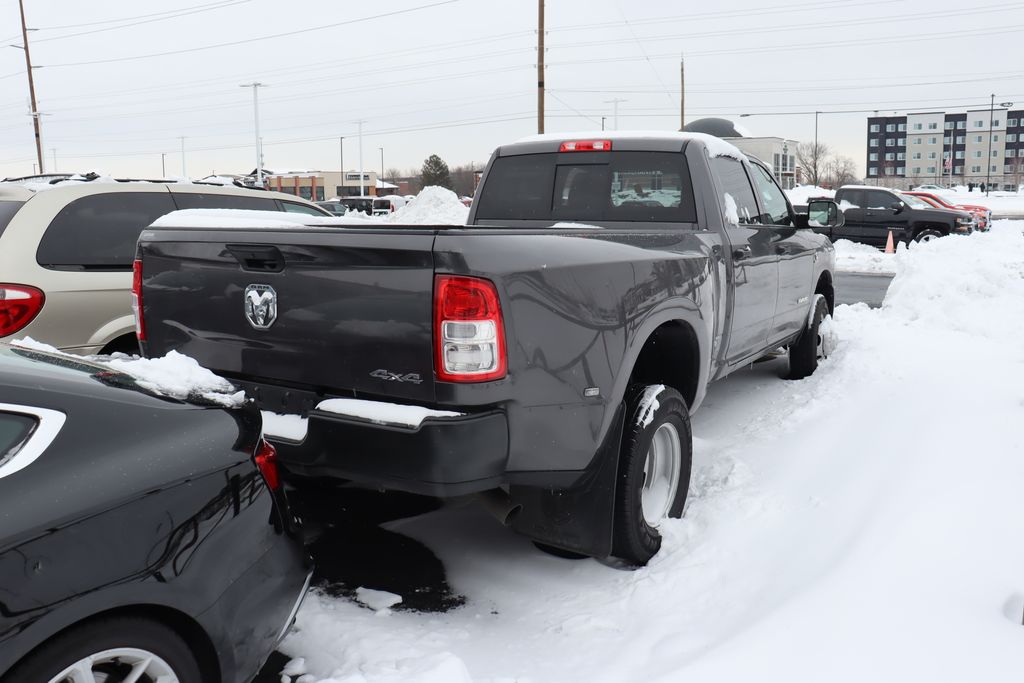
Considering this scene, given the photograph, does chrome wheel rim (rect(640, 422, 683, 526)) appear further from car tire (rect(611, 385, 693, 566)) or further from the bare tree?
the bare tree

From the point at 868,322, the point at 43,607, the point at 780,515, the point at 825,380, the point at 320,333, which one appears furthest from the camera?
the point at 868,322

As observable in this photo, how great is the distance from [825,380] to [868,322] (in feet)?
7.65

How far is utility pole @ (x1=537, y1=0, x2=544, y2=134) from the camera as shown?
78.0 feet

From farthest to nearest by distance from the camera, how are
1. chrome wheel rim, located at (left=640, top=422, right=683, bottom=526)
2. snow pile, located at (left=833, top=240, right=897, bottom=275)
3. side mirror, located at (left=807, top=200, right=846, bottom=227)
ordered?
snow pile, located at (left=833, top=240, right=897, bottom=275) → side mirror, located at (left=807, top=200, right=846, bottom=227) → chrome wheel rim, located at (left=640, top=422, right=683, bottom=526)

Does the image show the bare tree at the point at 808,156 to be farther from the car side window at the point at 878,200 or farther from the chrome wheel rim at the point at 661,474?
the chrome wheel rim at the point at 661,474

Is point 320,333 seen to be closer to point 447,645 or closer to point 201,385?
point 201,385

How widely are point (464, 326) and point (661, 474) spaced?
1678mm

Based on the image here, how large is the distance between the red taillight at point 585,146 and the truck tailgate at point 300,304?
8.11 ft

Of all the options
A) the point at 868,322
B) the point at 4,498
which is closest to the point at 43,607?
the point at 4,498

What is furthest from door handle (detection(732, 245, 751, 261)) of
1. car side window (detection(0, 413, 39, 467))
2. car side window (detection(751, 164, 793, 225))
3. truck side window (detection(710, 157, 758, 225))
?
car side window (detection(0, 413, 39, 467))

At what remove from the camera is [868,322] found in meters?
8.59

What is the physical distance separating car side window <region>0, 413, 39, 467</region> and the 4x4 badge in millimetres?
1261

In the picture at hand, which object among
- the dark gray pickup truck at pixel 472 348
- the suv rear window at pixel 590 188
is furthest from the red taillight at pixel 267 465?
the suv rear window at pixel 590 188

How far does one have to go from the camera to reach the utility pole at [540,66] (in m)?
23.8
